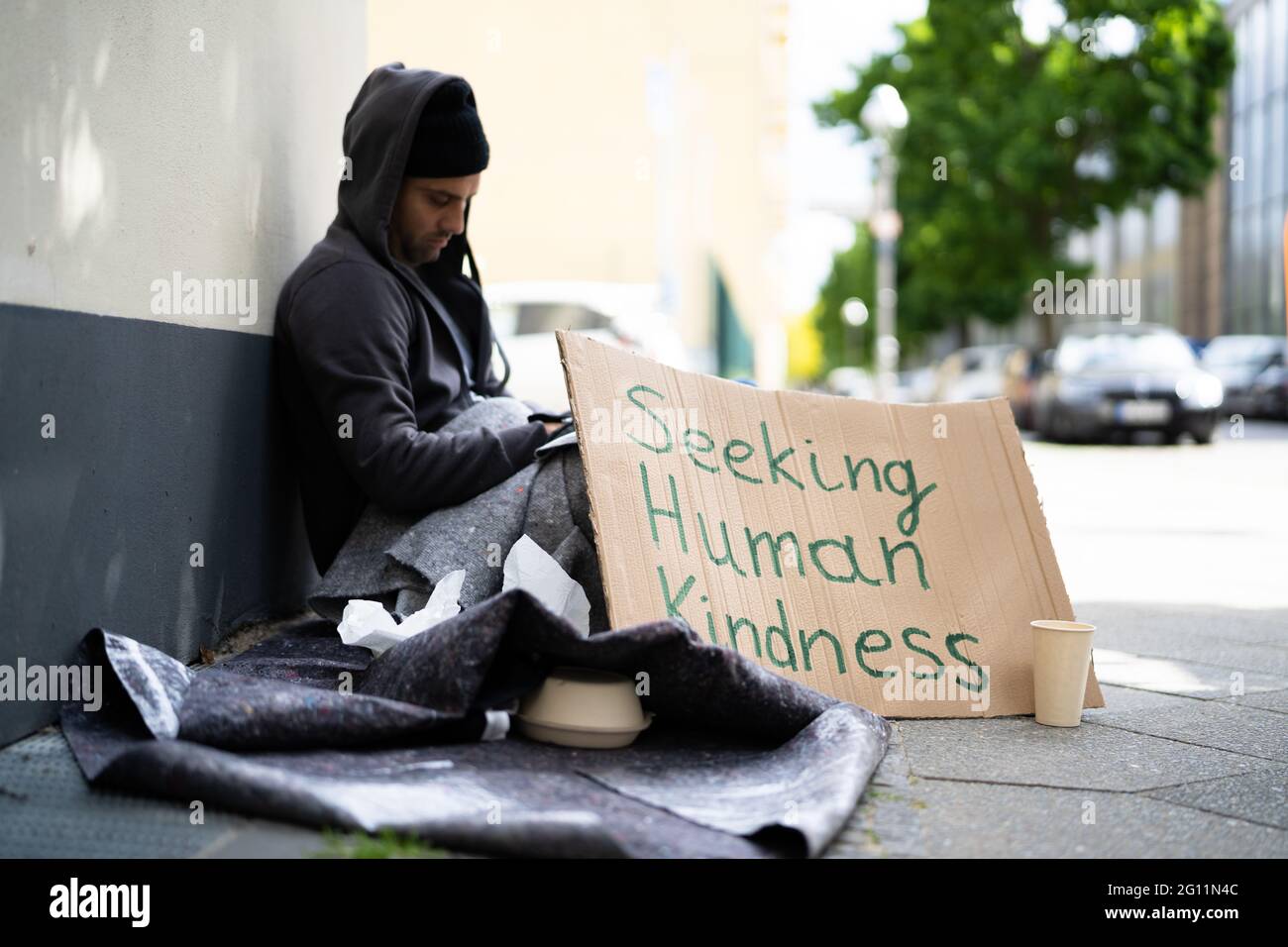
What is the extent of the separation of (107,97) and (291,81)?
1481 mm

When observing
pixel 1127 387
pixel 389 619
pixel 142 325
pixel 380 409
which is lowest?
pixel 1127 387

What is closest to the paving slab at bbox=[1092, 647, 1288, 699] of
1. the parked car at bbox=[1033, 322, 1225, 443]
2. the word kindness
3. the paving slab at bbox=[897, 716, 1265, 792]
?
the paving slab at bbox=[897, 716, 1265, 792]

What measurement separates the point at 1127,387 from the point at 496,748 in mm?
13801

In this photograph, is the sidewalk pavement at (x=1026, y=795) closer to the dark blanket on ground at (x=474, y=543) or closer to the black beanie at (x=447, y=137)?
the dark blanket on ground at (x=474, y=543)

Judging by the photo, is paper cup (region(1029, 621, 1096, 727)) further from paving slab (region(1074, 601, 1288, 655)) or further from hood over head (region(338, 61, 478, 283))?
hood over head (region(338, 61, 478, 283))

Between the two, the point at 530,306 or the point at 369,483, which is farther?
the point at 530,306

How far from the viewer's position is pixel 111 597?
9.40ft

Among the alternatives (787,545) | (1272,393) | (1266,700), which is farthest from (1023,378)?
(787,545)

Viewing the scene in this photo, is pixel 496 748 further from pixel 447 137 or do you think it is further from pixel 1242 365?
pixel 1242 365

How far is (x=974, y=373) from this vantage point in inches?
950

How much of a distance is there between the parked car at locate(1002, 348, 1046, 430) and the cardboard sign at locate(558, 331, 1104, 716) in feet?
45.3

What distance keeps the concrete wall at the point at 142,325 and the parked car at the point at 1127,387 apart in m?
12.6
